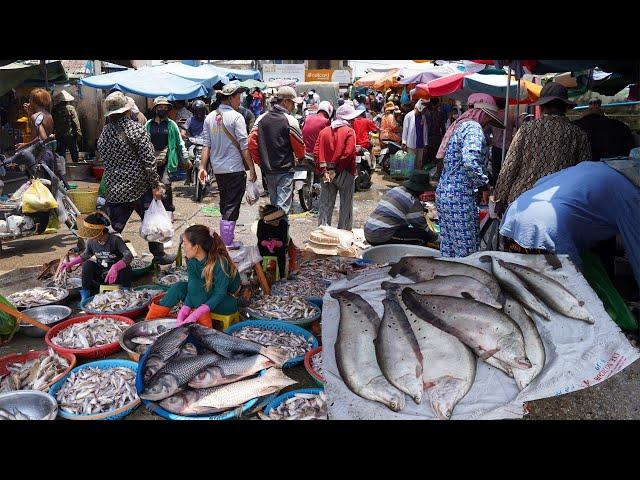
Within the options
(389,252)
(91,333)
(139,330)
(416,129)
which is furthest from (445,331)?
(416,129)

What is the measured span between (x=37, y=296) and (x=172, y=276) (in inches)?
53.7

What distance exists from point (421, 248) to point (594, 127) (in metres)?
2.91

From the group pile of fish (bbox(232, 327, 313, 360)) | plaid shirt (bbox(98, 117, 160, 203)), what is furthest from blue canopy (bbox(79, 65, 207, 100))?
pile of fish (bbox(232, 327, 313, 360))

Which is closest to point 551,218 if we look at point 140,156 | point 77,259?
point 140,156

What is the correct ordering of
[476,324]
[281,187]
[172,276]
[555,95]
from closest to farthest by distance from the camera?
1. [476,324]
2. [555,95]
3. [172,276]
4. [281,187]

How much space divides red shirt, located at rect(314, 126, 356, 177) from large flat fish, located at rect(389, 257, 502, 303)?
379cm

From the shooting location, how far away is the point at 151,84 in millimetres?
11867

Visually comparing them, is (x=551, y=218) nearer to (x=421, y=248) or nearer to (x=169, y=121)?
(x=421, y=248)

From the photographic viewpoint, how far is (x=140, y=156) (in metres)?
5.93

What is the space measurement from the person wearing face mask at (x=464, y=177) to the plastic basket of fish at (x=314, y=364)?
6.42 ft

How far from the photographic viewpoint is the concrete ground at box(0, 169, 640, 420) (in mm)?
3789

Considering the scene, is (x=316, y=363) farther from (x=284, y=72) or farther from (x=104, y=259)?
(x=284, y=72)

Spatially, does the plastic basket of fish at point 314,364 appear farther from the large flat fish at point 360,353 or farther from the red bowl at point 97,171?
the red bowl at point 97,171

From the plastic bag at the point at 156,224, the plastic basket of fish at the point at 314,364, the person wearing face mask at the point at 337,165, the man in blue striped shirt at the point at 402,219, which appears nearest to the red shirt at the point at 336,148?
the person wearing face mask at the point at 337,165
